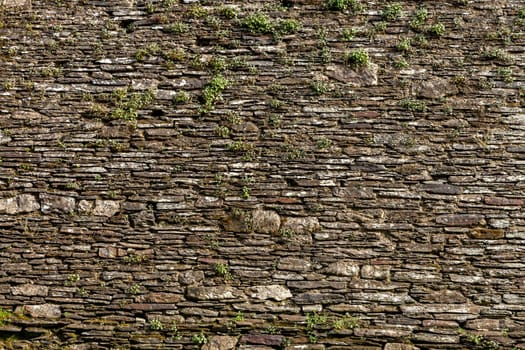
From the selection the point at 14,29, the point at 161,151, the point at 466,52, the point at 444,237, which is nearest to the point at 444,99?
the point at 466,52

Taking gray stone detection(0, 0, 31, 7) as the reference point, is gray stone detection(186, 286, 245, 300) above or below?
below

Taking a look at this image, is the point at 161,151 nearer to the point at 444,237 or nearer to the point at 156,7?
the point at 156,7

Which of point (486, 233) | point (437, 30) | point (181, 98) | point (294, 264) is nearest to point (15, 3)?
point (181, 98)

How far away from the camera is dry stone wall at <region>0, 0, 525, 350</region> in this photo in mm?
6062

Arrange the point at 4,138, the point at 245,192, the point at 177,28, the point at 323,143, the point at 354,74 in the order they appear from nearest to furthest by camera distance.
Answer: the point at 245,192
the point at 323,143
the point at 4,138
the point at 354,74
the point at 177,28

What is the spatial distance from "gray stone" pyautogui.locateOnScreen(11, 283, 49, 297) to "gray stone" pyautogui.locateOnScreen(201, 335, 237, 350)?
63.4 inches

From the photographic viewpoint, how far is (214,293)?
20.1 ft

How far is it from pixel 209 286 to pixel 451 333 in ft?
7.34

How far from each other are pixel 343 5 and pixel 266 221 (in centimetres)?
253

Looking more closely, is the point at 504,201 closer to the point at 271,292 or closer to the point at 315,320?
the point at 315,320

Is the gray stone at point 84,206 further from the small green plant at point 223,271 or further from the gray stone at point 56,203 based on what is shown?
the small green plant at point 223,271

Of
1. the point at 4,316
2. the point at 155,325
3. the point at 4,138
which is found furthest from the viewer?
the point at 4,138

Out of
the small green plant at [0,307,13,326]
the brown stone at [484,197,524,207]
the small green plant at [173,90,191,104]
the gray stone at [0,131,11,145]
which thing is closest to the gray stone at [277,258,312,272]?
the brown stone at [484,197,524,207]

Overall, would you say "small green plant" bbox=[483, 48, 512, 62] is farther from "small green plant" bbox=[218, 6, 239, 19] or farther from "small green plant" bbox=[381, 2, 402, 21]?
"small green plant" bbox=[218, 6, 239, 19]
